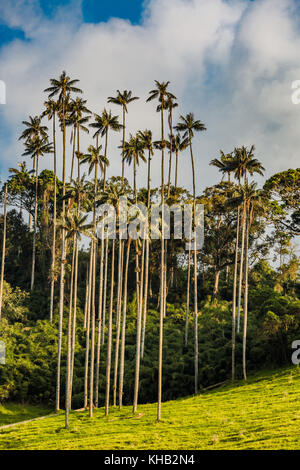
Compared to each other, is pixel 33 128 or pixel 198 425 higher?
pixel 33 128

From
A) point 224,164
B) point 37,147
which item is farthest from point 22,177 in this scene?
point 224,164

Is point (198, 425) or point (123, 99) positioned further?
point (123, 99)

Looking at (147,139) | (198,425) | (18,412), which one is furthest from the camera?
(147,139)

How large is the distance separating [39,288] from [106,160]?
2498 centimetres

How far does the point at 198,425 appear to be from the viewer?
72.4 ft

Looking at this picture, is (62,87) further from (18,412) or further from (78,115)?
(18,412)

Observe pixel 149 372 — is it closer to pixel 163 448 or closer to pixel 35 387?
pixel 35 387

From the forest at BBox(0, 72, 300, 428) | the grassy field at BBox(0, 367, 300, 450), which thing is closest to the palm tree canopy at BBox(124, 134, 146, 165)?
the forest at BBox(0, 72, 300, 428)

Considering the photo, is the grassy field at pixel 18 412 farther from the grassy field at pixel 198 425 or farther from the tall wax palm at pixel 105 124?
the tall wax palm at pixel 105 124

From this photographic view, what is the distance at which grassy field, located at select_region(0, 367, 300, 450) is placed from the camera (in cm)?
1864

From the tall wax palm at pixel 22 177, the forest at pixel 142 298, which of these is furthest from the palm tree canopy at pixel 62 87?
the tall wax palm at pixel 22 177

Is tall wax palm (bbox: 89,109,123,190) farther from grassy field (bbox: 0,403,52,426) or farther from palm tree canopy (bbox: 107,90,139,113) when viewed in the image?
grassy field (bbox: 0,403,52,426)
